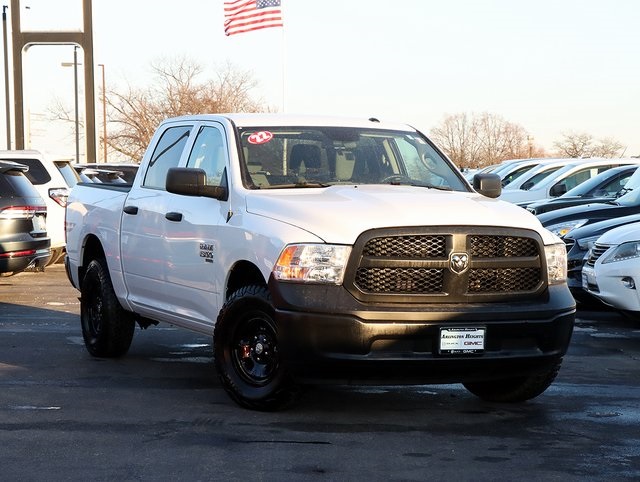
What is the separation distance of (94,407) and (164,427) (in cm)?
82

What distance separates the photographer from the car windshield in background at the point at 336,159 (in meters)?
8.20

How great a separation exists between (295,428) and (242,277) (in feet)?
3.88

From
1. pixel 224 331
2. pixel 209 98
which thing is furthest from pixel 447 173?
pixel 209 98

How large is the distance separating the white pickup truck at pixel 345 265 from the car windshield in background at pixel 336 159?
11mm

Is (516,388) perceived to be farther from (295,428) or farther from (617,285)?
(617,285)

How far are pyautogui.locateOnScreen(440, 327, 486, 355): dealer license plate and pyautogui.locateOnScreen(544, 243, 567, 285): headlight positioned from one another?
0.68 meters

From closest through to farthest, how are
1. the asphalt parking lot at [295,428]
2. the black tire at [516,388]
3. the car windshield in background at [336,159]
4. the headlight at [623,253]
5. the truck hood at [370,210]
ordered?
1. the asphalt parking lot at [295,428]
2. the truck hood at [370,210]
3. the black tire at [516,388]
4. the car windshield in background at [336,159]
5. the headlight at [623,253]

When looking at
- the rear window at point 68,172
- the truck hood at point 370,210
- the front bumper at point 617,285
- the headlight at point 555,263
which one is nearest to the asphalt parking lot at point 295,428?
the headlight at point 555,263

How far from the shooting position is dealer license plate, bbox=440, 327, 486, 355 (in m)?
7.00

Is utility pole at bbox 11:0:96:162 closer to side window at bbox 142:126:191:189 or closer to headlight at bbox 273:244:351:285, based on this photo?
side window at bbox 142:126:191:189

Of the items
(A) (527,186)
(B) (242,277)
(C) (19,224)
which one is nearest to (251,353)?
(B) (242,277)

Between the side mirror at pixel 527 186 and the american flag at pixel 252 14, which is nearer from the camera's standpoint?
the side mirror at pixel 527 186

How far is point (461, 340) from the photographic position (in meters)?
7.03

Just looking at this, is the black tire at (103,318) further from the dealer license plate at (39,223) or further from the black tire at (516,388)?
the dealer license plate at (39,223)
